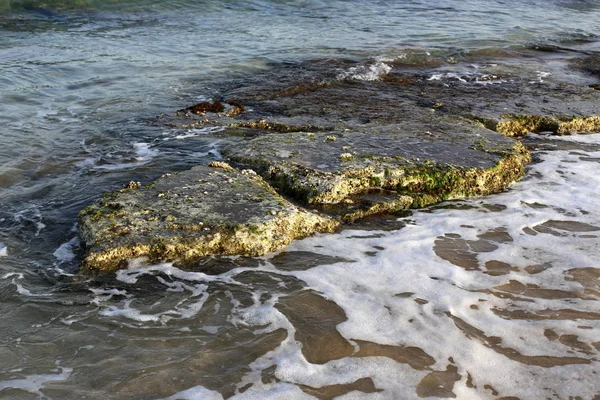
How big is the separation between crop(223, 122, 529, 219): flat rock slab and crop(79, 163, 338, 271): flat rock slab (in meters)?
0.45

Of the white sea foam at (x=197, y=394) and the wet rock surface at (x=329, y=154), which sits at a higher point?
the wet rock surface at (x=329, y=154)

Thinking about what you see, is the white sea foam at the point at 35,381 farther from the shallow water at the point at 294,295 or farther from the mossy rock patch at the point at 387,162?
the mossy rock patch at the point at 387,162

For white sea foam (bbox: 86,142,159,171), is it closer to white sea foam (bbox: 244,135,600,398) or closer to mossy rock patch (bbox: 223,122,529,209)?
mossy rock patch (bbox: 223,122,529,209)

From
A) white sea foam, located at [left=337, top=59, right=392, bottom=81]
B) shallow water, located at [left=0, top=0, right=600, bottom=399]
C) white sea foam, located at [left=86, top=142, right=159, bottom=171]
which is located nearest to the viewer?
Result: shallow water, located at [left=0, top=0, right=600, bottom=399]

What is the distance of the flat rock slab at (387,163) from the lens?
569 centimetres

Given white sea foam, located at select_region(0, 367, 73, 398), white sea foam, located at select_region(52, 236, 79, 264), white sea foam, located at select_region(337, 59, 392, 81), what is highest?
white sea foam, located at select_region(337, 59, 392, 81)

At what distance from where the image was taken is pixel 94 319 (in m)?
4.07

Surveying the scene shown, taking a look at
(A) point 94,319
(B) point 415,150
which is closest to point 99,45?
(B) point 415,150

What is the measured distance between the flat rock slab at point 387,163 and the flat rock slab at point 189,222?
448 mm

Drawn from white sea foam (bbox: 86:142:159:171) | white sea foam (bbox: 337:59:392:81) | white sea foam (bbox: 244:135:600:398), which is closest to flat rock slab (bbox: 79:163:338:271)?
white sea foam (bbox: 244:135:600:398)

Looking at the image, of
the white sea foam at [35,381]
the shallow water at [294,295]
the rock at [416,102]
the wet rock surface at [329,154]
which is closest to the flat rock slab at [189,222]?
the wet rock surface at [329,154]

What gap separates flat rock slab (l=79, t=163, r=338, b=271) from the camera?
4.65 metres

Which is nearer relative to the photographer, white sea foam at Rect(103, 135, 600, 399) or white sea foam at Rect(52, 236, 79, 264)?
white sea foam at Rect(103, 135, 600, 399)

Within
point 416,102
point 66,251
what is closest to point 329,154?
point 66,251
